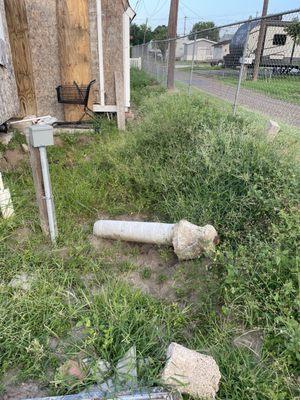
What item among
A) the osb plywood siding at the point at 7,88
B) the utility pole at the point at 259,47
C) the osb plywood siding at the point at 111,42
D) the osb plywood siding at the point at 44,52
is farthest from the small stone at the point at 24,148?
the utility pole at the point at 259,47

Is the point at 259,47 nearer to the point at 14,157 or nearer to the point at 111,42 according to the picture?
the point at 111,42

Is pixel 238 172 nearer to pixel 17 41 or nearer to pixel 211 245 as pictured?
pixel 211 245

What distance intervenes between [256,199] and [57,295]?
5.89 feet

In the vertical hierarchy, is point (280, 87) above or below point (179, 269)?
above

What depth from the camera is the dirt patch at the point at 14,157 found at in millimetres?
4521

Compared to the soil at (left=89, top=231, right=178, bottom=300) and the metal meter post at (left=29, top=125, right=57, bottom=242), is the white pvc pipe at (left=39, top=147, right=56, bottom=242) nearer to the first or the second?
the metal meter post at (left=29, top=125, right=57, bottom=242)

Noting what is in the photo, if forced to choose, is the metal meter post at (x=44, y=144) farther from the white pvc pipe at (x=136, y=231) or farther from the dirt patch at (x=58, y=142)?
the dirt patch at (x=58, y=142)

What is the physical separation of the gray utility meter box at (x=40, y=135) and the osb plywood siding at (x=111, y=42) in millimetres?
4068

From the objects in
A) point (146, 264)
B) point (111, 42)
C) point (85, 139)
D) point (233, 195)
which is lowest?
point (146, 264)

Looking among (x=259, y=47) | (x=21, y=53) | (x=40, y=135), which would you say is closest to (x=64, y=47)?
(x=21, y=53)

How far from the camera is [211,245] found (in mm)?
2508

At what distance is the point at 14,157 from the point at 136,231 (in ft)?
9.14

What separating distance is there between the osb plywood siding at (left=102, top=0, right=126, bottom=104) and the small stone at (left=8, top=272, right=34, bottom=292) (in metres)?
4.70

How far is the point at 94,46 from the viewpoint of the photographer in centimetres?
588
